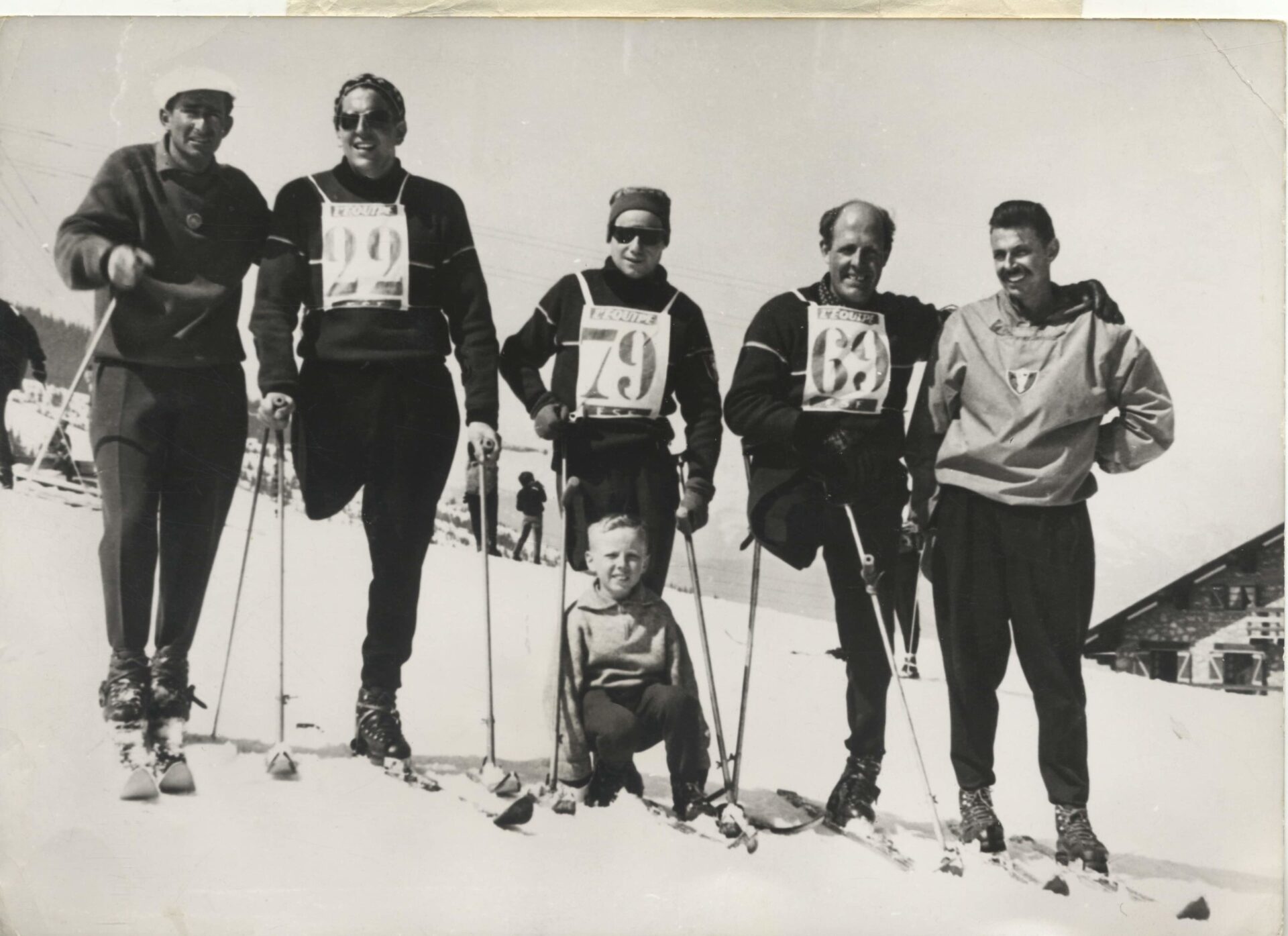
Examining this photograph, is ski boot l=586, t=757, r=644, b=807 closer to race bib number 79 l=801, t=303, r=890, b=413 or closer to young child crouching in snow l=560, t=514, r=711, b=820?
young child crouching in snow l=560, t=514, r=711, b=820

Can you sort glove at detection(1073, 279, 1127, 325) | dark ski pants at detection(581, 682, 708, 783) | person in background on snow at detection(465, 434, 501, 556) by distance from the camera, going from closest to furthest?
dark ski pants at detection(581, 682, 708, 783), person in background on snow at detection(465, 434, 501, 556), glove at detection(1073, 279, 1127, 325)

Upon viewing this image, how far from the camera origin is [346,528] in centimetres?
337

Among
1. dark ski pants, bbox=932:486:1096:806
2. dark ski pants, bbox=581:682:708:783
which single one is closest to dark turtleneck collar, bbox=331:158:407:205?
dark ski pants, bbox=581:682:708:783

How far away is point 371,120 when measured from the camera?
3422 millimetres

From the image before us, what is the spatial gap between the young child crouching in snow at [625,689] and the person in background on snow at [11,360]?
1.45 m

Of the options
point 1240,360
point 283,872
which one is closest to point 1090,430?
point 1240,360

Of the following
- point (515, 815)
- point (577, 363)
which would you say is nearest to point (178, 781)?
point (515, 815)

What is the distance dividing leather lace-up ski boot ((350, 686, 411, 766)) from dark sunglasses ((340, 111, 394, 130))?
4.60ft

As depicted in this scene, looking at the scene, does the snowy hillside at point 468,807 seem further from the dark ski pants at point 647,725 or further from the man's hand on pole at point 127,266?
the man's hand on pole at point 127,266

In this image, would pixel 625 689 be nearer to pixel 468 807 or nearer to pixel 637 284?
pixel 468 807

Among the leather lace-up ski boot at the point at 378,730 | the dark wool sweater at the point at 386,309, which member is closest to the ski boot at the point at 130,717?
the leather lace-up ski boot at the point at 378,730

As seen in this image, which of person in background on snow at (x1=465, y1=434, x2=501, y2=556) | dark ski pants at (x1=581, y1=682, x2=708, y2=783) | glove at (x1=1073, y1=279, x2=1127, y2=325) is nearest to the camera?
dark ski pants at (x1=581, y1=682, x2=708, y2=783)

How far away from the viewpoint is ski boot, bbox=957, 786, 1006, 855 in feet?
10.9

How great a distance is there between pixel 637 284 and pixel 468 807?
1.35 m
